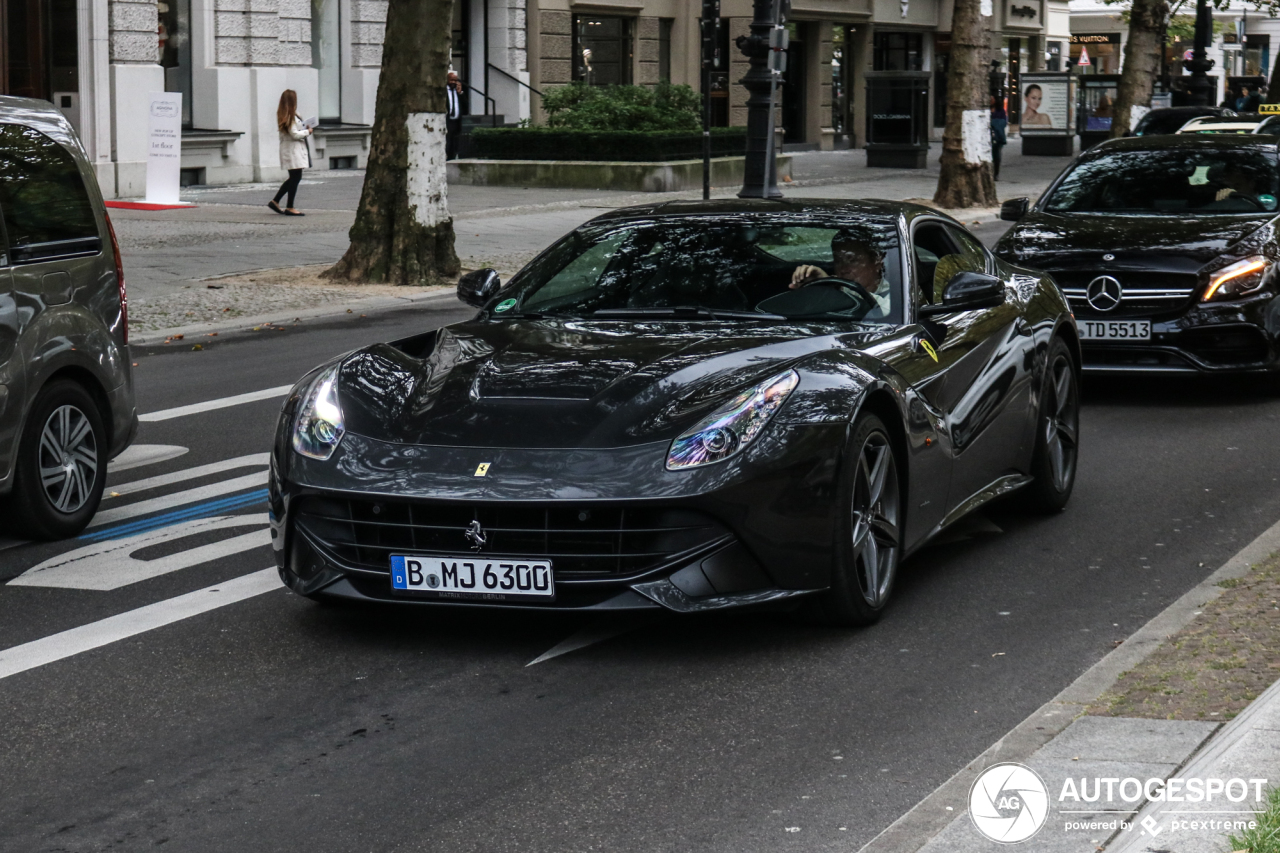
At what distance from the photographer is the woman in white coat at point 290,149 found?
25.5 meters

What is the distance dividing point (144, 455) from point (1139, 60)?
33.6 meters

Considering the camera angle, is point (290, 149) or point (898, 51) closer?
point (290, 149)

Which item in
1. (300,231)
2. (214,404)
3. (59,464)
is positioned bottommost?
(214,404)

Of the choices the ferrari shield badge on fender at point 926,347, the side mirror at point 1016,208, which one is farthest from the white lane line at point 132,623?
the side mirror at point 1016,208

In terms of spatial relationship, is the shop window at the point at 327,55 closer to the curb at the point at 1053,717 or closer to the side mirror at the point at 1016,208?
the side mirror at the point at 1016,208

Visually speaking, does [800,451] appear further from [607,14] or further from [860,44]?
[860,44]

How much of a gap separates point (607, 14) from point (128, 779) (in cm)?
3929

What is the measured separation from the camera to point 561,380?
5.84 metres

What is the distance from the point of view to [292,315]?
16219 mm

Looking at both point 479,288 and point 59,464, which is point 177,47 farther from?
point 479,288

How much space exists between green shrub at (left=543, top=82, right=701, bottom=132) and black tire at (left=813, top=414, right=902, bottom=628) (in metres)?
26.2

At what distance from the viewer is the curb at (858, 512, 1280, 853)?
4117mm

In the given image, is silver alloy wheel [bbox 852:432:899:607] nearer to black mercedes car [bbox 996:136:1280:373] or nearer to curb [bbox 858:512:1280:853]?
curb [bbox 858:512:1280:853]

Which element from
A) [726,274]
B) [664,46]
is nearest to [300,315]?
[726,274]
